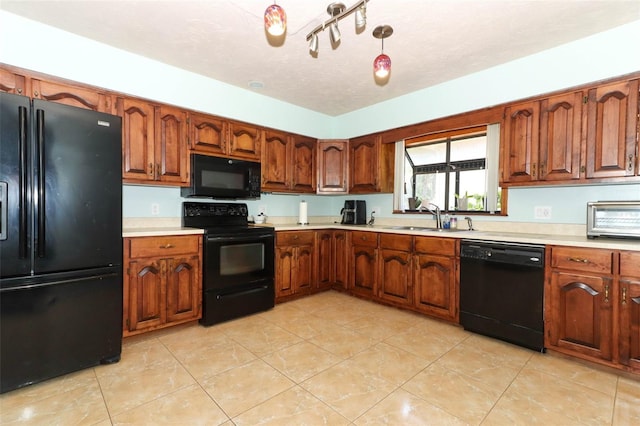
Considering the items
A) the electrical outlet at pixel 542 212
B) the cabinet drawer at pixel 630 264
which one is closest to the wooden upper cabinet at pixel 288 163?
the electrical outlet at pixel 542 212

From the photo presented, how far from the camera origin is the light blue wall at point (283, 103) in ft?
7.41

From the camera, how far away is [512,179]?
8.98ft

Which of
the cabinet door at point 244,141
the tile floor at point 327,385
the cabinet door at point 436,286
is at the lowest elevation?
the tile floor at point 327,385

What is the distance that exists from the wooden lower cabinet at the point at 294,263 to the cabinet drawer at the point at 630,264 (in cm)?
279

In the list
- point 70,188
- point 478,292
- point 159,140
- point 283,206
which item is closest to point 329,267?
point 283,206

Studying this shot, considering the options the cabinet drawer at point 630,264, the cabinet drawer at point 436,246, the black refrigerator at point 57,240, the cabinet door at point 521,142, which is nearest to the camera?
the black refrigerator at point 57,240

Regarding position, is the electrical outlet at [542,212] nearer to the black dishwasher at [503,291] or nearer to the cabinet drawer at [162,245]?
the black dishwasher at [503,291]

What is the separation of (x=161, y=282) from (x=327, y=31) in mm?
2516

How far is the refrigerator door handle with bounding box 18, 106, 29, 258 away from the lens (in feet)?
5.91

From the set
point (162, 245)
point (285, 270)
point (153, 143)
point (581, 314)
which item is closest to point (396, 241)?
point (285, 270)

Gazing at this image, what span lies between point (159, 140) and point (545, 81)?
3.52 metres

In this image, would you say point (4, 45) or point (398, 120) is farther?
point (398, 120)

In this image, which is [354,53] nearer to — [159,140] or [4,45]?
[159,140]

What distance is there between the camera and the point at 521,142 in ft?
8.79
